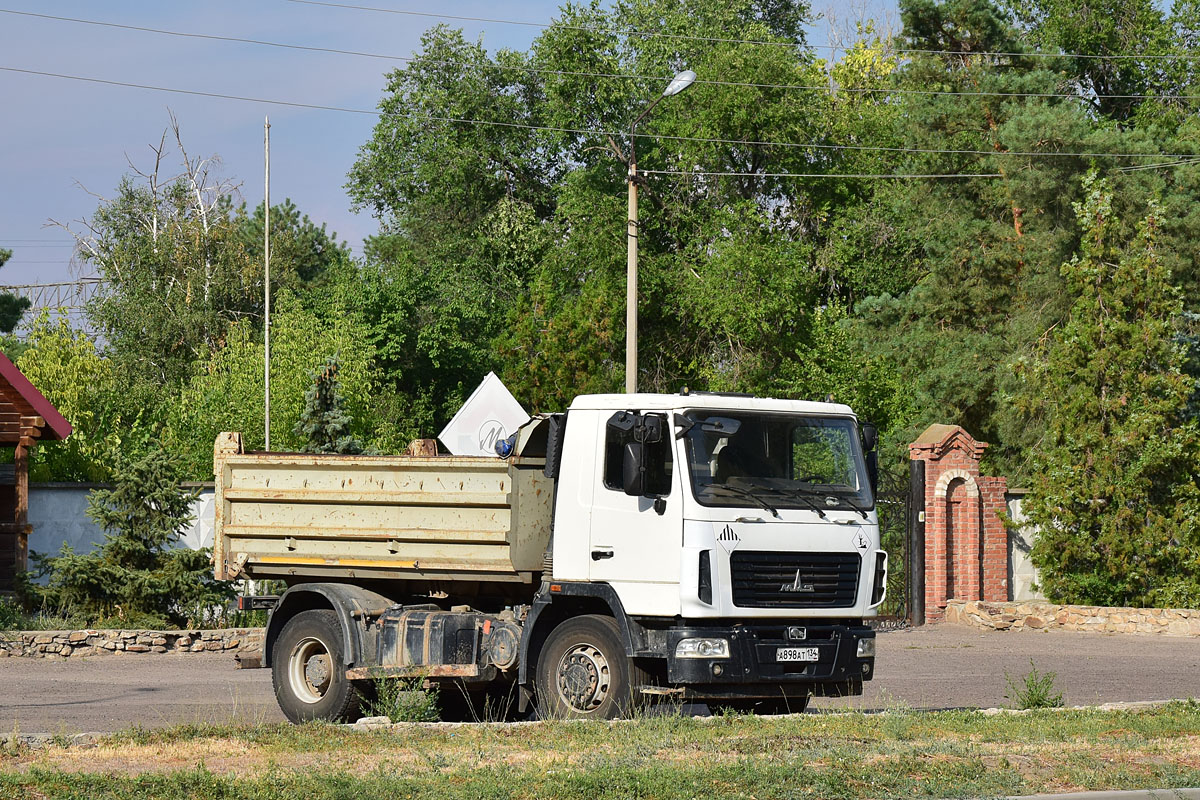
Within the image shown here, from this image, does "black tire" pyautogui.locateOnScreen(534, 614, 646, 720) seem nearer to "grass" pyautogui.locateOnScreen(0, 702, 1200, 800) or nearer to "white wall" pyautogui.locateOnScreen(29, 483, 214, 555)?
"grass" pyautogui.locateOnScreen(0, 702, 1200, 800)

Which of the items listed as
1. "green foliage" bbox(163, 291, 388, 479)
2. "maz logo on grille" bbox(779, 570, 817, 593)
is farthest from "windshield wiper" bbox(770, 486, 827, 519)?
"green foliage" bbox(163, 291, 388, 479)

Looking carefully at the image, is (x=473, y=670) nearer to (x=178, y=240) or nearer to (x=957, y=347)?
(x=957, y=347)

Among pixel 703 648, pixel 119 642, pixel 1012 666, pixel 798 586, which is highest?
pixel 798 586

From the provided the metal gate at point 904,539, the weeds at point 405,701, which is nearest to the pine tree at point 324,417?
the metal gate at point 904,539

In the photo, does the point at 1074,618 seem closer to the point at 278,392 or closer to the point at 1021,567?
the point at 1021,567

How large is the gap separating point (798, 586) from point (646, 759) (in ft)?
9.24

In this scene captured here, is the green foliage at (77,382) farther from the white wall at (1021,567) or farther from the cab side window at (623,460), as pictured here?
the cab side window at (623,460)

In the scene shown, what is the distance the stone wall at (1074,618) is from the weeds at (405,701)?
46.4 feet

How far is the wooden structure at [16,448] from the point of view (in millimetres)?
22188

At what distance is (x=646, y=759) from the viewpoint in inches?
338

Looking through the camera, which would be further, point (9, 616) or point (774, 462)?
point (9, 616)

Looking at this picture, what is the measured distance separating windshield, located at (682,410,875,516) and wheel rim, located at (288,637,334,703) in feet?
13.0

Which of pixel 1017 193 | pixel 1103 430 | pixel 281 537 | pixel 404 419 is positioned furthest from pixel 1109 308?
pixel 404 419

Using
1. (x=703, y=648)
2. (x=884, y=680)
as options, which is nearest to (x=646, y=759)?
(x=703, y=648)
